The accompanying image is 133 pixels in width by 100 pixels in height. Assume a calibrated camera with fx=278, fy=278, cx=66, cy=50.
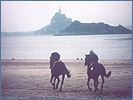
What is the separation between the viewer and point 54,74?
35.4 ft

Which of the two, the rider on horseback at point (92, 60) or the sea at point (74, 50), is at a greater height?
the rider on horseback at point (92, 60)

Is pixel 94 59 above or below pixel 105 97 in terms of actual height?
above

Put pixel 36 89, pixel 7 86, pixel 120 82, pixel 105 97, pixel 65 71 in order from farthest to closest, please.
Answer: pixel 120 82
pixel 7 86
pixel 36 89
pixel 65 71
pixel 105 97

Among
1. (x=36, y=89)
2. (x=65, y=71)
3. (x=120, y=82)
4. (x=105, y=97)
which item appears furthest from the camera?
(x=120, y=82)

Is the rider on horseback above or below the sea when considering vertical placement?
above

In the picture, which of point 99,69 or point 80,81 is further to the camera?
point 80,81

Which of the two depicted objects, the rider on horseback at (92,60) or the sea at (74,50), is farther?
the sea at (74,50)

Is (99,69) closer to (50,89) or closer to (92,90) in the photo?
(92,90)

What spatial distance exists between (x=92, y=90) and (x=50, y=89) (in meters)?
1.72

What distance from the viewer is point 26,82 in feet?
43.7

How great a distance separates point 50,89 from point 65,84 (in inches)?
55.6

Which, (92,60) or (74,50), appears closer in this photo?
(92,60)

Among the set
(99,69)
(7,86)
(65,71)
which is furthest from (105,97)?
(7,86)

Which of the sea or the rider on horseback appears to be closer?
the rider on horseback
